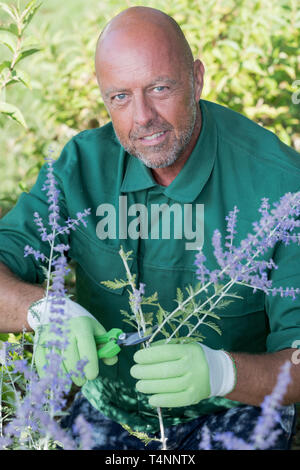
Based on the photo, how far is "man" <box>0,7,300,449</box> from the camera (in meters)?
1.85

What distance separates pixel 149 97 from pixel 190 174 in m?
0.31

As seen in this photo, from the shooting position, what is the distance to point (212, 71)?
3639mm

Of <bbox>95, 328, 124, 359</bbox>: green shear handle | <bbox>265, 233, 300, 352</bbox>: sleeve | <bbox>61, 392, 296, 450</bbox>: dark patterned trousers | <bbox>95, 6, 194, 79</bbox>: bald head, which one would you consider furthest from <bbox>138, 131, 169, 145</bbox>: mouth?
<bbox>61, 392, 296, 450</bbox>: dark patterned trousers

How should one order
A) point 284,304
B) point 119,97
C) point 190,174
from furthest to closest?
point 190,174 < point 119,97 < point 284,304

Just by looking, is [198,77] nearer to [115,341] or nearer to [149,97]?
[149,97]

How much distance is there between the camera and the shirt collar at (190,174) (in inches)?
79.7

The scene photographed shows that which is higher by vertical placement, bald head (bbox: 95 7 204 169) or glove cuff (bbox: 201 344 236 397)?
bald head (bbox: 95 7 204 169)

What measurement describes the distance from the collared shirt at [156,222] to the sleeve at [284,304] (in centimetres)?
3

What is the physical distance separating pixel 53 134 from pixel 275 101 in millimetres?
1566

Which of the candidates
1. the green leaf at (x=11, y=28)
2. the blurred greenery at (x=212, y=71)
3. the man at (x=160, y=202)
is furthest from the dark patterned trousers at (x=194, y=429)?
the blurred greenery at (x=212, y=71)

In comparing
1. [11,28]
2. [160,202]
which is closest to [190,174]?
[160,202]

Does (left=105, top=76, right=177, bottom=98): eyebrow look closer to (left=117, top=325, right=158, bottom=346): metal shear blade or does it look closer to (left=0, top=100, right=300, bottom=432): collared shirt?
(left=0, top=100, right=300, bottom=432): collared shirt

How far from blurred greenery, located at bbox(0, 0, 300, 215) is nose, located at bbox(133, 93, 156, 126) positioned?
1.68m

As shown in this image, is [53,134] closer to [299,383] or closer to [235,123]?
[235,123]
